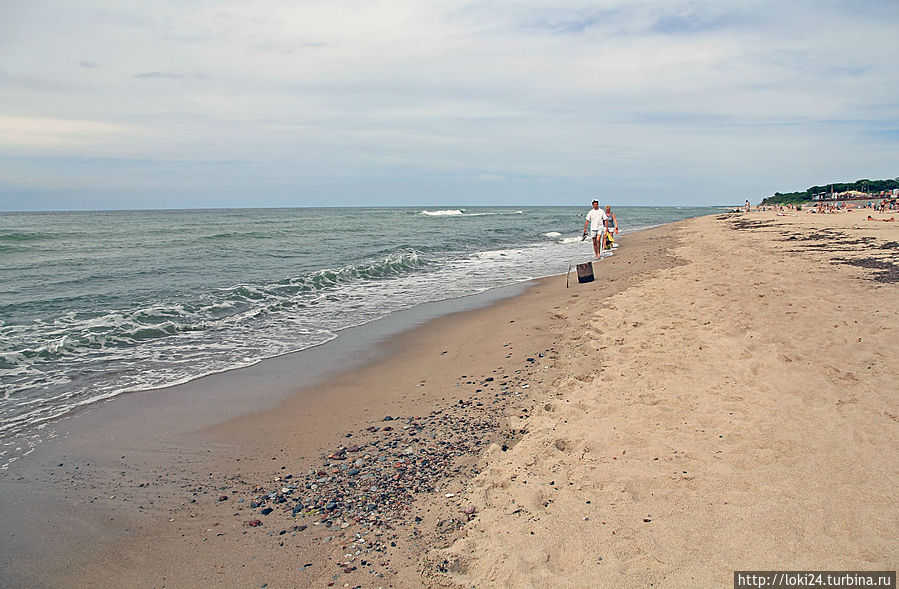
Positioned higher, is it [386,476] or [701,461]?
[701,461]

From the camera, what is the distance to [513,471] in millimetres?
3604

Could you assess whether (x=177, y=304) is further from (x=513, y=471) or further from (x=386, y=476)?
(x=513, y=471)

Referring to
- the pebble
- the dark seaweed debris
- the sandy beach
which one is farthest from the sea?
the dark seaweed debris

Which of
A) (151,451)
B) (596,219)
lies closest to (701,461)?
(151,451)

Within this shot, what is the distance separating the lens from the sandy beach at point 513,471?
278 cm

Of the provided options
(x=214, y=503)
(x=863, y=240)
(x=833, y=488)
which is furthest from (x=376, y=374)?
(x=863, y=240)

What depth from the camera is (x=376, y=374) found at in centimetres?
644

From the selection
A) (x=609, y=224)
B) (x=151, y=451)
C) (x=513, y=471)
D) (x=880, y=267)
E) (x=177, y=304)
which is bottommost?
(x=151, y=451)

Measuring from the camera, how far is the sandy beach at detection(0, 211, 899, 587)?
278 centimetres

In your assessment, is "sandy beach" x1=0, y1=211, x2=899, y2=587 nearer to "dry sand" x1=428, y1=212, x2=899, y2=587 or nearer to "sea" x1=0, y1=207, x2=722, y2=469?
"dry sand" x1=428, y1=212, x2=899, y2=587

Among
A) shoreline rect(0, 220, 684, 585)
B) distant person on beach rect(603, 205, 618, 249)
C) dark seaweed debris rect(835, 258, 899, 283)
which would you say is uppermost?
distant person on beach rect(603, 205, 618, 249)

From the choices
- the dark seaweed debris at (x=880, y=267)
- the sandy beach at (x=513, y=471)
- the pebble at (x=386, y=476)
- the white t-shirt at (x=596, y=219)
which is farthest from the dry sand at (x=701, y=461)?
the white t-shirt at (x=596, y=219)

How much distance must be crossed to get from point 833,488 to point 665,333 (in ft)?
11.1

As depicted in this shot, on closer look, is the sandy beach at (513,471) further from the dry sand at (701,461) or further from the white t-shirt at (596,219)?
the white t-shirt at (596,219)
